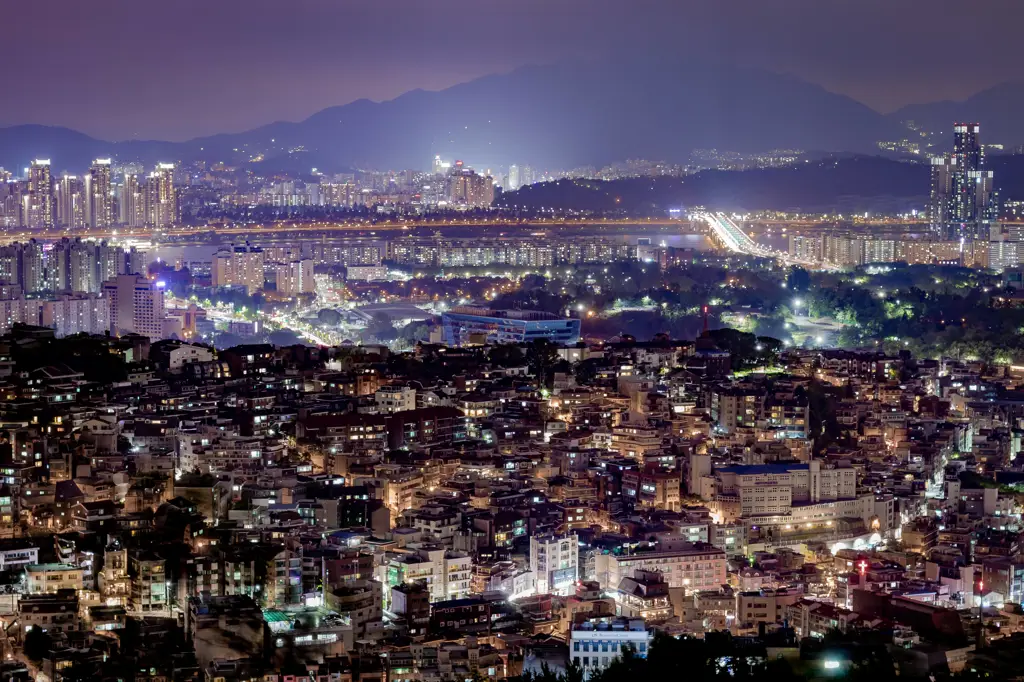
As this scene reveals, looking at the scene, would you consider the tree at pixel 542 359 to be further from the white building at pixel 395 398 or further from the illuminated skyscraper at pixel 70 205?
the illuminated skyscraper at pixel 70 205

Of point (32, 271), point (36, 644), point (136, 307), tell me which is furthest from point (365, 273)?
point (36, 644)

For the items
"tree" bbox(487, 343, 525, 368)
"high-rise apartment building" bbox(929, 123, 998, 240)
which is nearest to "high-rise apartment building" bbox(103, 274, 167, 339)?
"tree" bbox(487, 343, 525, 368)

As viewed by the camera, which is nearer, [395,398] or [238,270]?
[395,398]

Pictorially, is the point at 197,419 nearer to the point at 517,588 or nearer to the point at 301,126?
the point at 517,588

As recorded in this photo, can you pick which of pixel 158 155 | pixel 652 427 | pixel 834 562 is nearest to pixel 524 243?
pixel 158 155

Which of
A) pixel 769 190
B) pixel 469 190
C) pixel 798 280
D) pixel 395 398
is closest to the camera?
pixel 395 398

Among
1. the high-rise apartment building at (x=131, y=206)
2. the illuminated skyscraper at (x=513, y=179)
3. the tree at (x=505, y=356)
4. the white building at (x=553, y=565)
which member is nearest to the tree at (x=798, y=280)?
the tree at (x=505, y=356)

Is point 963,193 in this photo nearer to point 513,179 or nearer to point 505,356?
point 513,179
